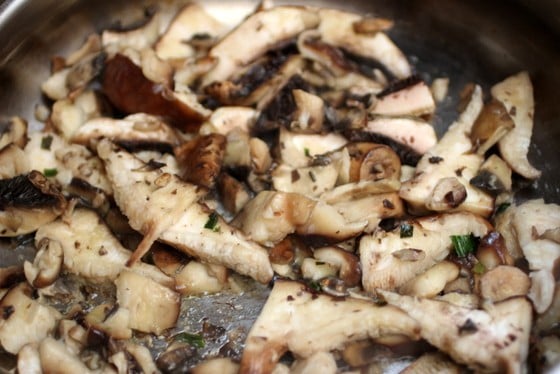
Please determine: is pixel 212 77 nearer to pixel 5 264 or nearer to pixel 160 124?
pixel 160 124

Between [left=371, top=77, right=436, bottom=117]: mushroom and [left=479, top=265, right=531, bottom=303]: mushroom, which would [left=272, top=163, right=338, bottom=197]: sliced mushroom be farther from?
[left=479, top=265, right=531, bottom=303]: mushroom

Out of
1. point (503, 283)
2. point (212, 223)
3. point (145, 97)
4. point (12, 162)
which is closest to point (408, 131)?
point (503, 283)

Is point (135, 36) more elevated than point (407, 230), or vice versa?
point (135, 36)

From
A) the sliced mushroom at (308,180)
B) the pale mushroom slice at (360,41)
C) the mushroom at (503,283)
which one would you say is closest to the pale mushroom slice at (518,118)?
the pale mushroom slice at (360,41)

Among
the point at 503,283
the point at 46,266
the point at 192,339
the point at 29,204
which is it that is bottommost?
the point at 192,339

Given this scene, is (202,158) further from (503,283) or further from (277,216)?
(503,283)

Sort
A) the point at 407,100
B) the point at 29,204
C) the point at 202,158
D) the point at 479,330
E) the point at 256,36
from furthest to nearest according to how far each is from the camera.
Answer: the point at 256,36, the point at 407,100, the point at 202,158, the point at 29,204, the point at 479,330

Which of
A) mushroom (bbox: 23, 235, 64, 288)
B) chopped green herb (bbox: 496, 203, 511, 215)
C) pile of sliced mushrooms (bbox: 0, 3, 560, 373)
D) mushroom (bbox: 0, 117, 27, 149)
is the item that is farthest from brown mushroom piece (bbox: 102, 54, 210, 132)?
chopped green herb (bbox: 496, 203, 511, 215)
